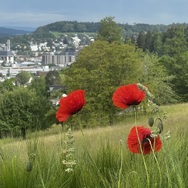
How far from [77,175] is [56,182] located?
0.19 meters

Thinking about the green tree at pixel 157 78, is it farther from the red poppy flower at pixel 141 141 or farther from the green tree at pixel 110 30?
the red poppy flower at pixel 141 141

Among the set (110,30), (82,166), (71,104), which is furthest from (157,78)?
(71,104)

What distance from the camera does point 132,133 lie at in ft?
6.01

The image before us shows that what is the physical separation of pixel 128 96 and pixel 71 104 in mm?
264

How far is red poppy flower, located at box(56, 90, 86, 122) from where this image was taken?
1879mm

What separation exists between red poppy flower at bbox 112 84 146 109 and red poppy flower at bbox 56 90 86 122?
179 millimetres

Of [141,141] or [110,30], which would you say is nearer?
[141,141]

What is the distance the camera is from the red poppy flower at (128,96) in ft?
5.74

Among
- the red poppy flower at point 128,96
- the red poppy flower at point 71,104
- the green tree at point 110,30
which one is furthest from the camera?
the green tree at point 110,30

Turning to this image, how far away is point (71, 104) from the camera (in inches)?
74.2

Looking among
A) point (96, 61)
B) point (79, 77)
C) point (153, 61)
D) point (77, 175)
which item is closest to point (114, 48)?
point (96, 61)

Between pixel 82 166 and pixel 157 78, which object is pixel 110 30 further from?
pixel 82 166

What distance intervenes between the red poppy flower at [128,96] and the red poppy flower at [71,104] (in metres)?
0.18

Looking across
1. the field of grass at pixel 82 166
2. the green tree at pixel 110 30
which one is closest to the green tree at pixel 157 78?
the green tree at pixel 110 30
